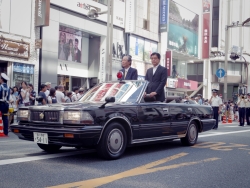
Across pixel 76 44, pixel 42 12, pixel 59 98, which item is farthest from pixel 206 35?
pixel 59 98

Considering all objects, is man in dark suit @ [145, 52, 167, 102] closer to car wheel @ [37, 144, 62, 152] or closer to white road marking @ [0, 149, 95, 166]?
white road marking @ [0, 149, 95, 166]

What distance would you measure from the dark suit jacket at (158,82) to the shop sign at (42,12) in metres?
11.7

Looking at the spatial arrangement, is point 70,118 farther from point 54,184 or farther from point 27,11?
point 27,11

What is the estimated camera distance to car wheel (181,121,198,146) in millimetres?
7652

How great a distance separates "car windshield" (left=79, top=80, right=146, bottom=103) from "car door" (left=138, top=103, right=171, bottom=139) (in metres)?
0.30

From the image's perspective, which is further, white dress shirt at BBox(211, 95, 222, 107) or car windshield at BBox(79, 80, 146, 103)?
white dress shirt at BBox(211, 95, 222, 107)

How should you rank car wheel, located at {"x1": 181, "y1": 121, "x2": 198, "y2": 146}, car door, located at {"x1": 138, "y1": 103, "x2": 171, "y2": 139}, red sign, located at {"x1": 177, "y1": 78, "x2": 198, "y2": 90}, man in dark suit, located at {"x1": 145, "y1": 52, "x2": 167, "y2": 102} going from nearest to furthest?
1. car door, located at {"x1": 138, "y1": 103, "x2": 171, "y2": 139}
2. man in dark suit, located at {"x1": 145, "y1": 52, "x2": 167, "y2": 102}
3. car wheel, located at {"x1": 181, "y1": 121, "x2": 198, "y2": 146}
4. red sign, located at {"x1": 177, "y1": 78, "x2": 198, "y2": 90}

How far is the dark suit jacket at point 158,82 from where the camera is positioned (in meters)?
6.91

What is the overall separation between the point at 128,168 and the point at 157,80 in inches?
102

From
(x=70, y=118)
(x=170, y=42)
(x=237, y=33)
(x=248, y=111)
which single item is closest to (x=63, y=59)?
(x=248, y=111)

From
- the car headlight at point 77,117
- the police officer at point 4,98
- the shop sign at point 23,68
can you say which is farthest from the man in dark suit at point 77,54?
the car headlight at point 77,117

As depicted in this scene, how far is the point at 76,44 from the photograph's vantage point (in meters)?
21.3

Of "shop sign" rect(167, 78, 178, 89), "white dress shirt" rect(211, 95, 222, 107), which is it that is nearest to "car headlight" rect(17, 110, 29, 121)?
"white dress shirt" rect(211, 95, 222, 107)

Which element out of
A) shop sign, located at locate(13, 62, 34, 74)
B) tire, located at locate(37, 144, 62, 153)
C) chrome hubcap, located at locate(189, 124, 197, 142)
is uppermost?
shop sign, located at locate(13, 62, 34, 74)
